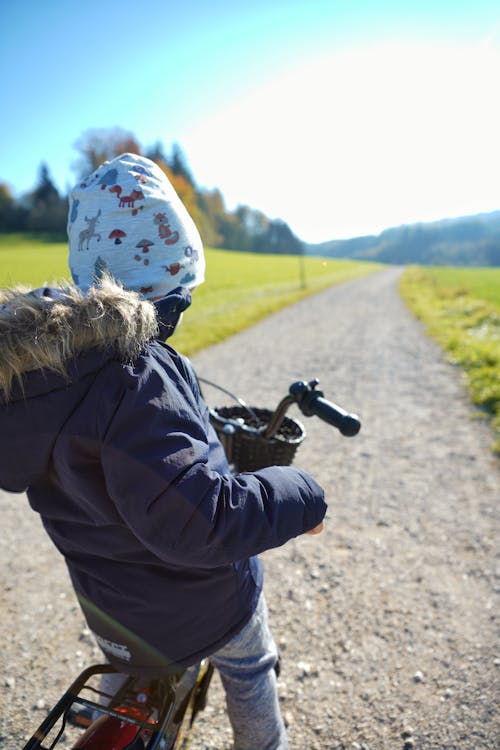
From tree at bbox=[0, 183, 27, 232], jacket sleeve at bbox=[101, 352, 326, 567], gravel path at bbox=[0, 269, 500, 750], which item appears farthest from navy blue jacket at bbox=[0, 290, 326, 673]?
tree at bbox=[0, 183, 27, 232]

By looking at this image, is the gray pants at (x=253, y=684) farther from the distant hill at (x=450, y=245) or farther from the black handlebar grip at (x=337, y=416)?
the distant hill at (x=450, y=245)

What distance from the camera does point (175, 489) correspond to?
3.41ft

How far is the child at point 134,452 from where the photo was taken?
105cm

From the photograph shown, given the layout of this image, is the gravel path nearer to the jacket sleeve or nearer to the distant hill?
the jacket sleeve

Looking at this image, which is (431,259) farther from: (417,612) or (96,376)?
(96,376)

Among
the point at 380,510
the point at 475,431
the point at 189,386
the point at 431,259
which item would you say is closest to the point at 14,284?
the point at 189,386

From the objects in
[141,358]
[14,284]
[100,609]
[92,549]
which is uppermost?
[14,284]

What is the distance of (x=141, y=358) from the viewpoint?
1.13 m

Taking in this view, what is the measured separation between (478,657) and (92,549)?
2.24 m

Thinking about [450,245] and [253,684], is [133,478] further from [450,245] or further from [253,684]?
[450,245]

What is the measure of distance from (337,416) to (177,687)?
1.15m

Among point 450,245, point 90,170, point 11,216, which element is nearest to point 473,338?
point 450,245

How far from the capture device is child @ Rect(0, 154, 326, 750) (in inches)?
41.2

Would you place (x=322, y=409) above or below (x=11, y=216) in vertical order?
below
